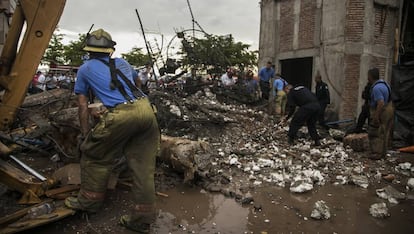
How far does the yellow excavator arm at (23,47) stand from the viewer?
3.99m

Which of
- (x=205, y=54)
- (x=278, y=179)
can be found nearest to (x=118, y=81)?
(x=278, y=179)

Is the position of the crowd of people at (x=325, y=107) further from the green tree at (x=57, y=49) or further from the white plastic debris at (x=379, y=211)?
the green tree at (x=57, y=49)

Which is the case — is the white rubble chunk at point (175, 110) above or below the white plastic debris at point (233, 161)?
above

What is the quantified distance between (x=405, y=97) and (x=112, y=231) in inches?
331

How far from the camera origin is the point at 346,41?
1022 cm

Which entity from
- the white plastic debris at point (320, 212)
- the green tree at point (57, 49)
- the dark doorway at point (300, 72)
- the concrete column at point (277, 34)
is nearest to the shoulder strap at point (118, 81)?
the white plastic debris at point (320, 212)

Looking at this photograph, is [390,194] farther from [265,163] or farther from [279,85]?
[279,85]

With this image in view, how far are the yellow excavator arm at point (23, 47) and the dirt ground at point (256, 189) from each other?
1065 millimetres

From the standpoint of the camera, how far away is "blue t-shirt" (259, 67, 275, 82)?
11953mm

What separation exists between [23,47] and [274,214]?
351 centimetres

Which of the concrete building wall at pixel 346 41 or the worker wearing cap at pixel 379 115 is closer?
the worker wearing cap at pixel 379 115

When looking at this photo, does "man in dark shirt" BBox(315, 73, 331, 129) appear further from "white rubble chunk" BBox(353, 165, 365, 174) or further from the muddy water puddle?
the muddy water puddle

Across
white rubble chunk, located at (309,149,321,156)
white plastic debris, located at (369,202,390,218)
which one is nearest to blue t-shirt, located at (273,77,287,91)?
white rubble chunk, located at (309,149,321,156)

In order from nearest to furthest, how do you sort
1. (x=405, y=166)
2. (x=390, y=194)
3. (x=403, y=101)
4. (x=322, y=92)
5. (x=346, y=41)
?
(x=390, y=194) → (x=405, y=166) → (x=403, y=101) → (x=322, y=92) → (x=346, y=41)
